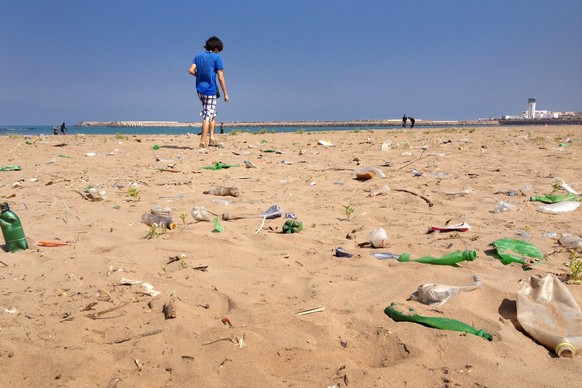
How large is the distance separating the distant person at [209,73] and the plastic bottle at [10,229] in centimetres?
505

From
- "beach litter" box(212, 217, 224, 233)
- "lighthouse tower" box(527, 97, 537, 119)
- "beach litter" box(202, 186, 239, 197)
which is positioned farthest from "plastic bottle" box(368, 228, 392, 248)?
"lighthouse tower" box(527, 97, 537, 119)

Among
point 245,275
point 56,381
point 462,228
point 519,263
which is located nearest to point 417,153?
point 462,228

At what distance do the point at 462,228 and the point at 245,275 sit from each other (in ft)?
5.40

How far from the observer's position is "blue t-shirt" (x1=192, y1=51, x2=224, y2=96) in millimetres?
6965

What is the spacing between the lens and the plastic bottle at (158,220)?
2.91m

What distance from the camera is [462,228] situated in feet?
9.55

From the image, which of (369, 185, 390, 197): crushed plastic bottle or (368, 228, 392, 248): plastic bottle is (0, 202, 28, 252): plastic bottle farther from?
(369, 185, 390, 197): crushed plastic bottle

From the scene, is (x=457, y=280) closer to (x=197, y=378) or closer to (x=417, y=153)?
(x=197, y=378)

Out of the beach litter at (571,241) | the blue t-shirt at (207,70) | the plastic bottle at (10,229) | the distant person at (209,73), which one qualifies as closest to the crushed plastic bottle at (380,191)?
the beach litter at (571,241)

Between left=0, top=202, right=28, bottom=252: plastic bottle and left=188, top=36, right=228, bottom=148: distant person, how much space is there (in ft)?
16.6

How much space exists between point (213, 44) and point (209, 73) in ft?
1.61

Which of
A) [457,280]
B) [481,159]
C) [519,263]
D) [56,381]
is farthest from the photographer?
[481,159]

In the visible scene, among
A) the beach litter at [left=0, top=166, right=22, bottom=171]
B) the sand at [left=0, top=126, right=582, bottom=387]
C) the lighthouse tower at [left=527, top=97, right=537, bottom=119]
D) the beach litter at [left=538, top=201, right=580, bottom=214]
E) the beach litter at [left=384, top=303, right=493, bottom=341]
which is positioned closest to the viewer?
the sand at [left=0, top=126, right=582, bottom=387]

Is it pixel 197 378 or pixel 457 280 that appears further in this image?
pixel 457 280
